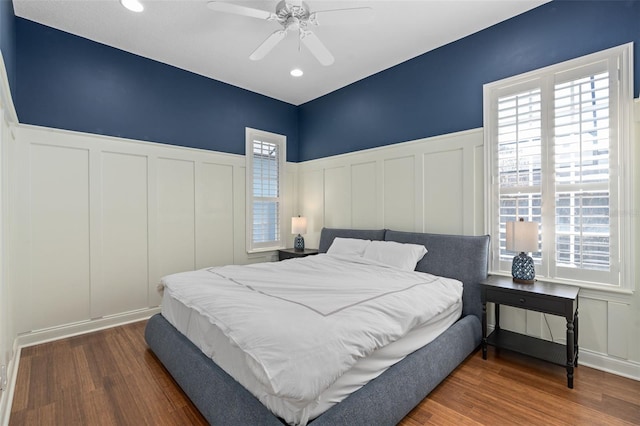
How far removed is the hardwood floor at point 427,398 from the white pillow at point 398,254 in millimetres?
970

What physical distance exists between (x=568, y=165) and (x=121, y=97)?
178 inches

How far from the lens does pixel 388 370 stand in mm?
1800

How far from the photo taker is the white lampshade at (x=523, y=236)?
2.48 m

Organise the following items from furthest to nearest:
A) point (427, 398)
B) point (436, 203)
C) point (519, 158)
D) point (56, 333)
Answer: point (436, 203)
point (56, 333)
point (519, 158)
point (427, 398)

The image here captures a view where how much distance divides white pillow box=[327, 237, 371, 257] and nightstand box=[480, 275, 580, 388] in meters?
1.30

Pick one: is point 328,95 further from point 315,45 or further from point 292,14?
point 292,14

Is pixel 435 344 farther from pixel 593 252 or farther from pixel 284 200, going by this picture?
pixel 284 200

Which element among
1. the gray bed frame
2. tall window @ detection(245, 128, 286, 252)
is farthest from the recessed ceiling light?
the gray bed frame

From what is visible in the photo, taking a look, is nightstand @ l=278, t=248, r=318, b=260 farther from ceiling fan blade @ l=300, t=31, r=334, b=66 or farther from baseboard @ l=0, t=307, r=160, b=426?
ceiling fan blade @ l=300, t=31, r=334, b=66

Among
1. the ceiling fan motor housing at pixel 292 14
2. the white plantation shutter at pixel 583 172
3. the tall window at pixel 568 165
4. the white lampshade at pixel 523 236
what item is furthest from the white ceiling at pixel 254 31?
the white lampshade at pixel 523 236

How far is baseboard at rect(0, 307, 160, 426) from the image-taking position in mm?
2143

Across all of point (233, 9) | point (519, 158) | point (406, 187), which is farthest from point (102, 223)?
point (519, 158)

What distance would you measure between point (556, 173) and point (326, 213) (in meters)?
2.83

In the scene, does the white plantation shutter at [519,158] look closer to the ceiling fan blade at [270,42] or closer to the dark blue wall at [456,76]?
the dark blue wall at [456,76]
